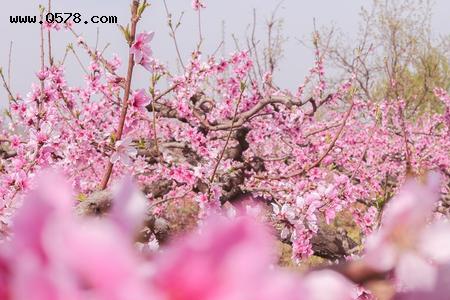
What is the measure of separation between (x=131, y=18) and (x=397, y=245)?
298 centimetres

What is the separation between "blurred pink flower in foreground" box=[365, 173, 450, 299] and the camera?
39cm

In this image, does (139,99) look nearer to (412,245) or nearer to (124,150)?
(124,150)

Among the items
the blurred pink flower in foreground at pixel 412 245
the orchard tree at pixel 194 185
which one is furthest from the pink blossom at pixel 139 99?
the blurred pink flower in foreground at pixel 412 245

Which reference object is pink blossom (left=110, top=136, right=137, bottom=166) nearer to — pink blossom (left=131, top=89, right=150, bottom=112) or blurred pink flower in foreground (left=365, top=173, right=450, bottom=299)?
pink blossom (left=131, top=89, right=150, bottom=112)

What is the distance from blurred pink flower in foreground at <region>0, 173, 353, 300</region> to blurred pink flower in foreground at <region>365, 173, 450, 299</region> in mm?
119

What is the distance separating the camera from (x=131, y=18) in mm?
3182

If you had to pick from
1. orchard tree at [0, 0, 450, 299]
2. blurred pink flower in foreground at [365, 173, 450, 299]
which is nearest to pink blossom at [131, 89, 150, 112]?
orchard tree at [0, 0, 450, 299]

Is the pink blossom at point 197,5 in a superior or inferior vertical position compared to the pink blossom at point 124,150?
superior

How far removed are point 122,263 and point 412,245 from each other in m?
0.23

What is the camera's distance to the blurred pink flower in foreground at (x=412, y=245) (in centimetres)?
39

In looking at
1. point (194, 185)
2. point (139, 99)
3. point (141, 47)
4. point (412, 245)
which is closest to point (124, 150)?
point (139, 99)

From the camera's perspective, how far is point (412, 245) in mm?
405

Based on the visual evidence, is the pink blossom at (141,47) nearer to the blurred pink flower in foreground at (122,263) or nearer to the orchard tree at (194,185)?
the orchard tree at (194,185)

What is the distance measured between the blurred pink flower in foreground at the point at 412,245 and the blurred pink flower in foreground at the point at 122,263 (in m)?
0.12
